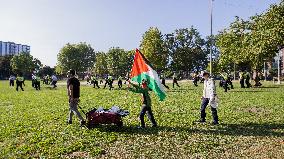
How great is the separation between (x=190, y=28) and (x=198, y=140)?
4588 inches

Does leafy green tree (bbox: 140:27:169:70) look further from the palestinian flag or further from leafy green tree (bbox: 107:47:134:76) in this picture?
the palestinian flag

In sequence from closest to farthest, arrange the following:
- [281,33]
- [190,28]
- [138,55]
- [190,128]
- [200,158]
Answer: [200,158] < [190,128] < [138,55] < [281,33] < [190,28]

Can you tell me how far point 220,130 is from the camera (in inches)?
583

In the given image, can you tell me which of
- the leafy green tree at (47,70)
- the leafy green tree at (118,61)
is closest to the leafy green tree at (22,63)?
the leafy green tree at (47,70)

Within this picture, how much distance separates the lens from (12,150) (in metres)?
11.5

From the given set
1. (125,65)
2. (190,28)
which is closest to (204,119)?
(190,28)

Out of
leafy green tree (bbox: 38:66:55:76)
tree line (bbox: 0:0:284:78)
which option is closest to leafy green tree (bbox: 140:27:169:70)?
tree line (bbox: 0:0:284:78)

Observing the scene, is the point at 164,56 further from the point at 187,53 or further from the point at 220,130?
the point at 220,130

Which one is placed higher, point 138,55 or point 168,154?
point 138,55

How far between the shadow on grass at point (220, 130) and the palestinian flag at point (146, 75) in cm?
158

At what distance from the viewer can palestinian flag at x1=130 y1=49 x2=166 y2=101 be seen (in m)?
15.8

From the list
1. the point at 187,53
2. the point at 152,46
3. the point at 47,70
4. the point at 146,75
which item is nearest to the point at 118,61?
the point at 187,53

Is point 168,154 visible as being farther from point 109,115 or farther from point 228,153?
point 109,115

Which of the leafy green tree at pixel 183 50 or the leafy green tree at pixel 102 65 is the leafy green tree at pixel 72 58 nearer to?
the leafy green tree at pixel 102 65
